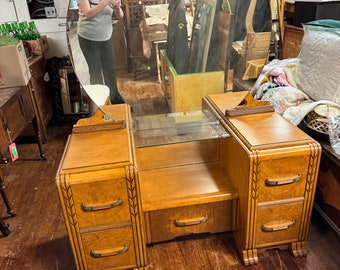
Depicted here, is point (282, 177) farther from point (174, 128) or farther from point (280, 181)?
point (174, 128)

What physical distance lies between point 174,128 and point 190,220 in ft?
1.38

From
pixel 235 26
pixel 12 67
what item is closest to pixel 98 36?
pixel 235 26

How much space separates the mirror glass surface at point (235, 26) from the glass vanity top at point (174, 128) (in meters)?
0.22

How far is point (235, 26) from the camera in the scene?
1289mm

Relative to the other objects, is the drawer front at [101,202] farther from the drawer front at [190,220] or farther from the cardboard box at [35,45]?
the cardboard box at [35,45]

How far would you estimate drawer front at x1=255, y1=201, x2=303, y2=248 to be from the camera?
49.1 inches

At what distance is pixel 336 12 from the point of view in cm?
194

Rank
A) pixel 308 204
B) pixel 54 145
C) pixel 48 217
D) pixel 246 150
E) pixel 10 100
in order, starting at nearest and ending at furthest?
pixel 246 150, pixel 308 204, pixel 48 217, pixel 10 100, pixel 54 145

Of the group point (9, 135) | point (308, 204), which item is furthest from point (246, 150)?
point (9, 135)

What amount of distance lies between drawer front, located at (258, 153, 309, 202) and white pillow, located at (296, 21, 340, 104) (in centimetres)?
40

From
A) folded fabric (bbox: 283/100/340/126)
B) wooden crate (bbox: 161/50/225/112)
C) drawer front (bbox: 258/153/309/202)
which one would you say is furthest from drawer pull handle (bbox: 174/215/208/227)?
folded fabric (bbox: 283/100/340/126)

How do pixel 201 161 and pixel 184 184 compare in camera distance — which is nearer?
pixel 184 184

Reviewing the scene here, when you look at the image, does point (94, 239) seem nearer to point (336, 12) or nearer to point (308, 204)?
point (308, 204)

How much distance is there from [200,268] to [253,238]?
0.26m
